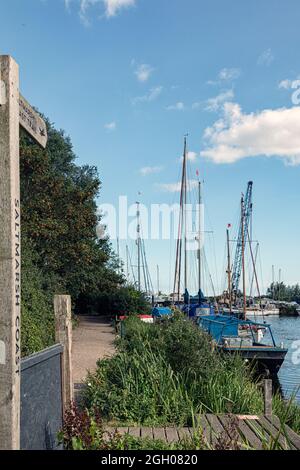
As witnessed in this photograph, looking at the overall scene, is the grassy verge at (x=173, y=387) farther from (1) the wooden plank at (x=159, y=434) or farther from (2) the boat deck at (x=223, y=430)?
(1) the wooden plank at (x=159, y=434)

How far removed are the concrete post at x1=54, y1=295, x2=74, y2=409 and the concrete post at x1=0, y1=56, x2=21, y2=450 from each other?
99.7 inches

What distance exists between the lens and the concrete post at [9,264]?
328 centimetres

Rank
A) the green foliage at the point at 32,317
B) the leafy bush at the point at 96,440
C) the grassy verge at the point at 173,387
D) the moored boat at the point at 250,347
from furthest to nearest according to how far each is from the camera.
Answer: the moored boat at the point at 250,347
the green foliage at the point at 32,317
the grassy verge at the point at 173,387
the leafy bush at the point at 96,440

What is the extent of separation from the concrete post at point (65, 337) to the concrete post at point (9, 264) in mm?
2532

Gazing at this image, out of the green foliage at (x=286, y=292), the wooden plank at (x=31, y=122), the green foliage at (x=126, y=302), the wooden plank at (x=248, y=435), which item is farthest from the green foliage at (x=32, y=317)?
the green foliage at (x=286, y=292)

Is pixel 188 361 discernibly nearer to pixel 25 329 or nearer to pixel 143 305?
pixel 25 329

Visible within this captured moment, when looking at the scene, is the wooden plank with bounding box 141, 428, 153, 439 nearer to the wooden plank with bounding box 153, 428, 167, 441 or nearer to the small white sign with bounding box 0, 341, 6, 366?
the wooden plank with bounding box 153, 428, 167, 441

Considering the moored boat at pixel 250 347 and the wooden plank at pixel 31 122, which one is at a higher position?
the wooden plank at pixel 31 122

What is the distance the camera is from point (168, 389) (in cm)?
774

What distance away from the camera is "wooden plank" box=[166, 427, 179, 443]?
5.51 meters

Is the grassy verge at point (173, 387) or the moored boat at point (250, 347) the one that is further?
the moored boat at point (250, 347)

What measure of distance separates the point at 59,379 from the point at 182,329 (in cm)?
445

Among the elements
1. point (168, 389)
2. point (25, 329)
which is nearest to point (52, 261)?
point (25, 329)
